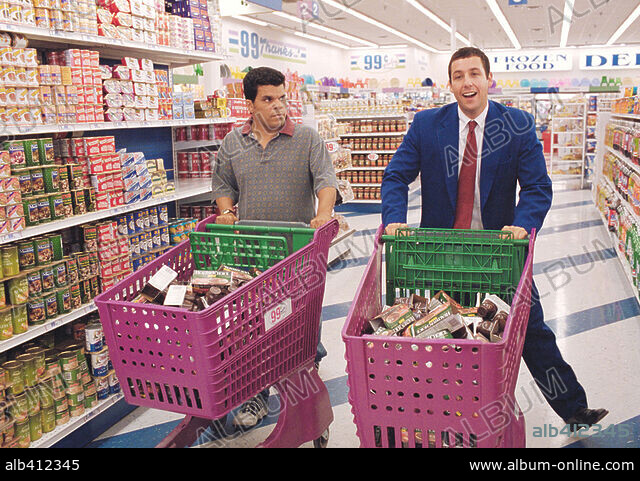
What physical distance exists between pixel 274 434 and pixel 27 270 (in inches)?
52.3

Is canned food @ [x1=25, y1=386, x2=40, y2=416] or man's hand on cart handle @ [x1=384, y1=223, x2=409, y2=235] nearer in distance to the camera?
man's hand on cart handle @ [x1=384, y1=223, x2=409, y2=235]

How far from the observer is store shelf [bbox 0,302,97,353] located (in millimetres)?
2510

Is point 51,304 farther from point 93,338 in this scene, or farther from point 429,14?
point 429,14

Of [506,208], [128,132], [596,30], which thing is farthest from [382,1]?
[506,208]

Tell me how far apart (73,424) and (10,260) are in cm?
87

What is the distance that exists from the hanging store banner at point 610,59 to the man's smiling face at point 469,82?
27.1m

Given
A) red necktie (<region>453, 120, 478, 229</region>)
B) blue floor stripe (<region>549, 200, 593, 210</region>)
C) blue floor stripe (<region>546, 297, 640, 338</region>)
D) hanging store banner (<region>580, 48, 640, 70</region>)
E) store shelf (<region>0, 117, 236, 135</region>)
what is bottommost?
blue floor stripe (<region>546, 297, 640, 338</region>)

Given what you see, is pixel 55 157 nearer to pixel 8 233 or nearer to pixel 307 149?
pixel 8 233

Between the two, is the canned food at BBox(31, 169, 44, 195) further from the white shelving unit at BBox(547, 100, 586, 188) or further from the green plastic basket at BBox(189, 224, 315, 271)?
the white shelving unit at BBox(547, 100, 586, 188)

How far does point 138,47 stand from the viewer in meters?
3.27

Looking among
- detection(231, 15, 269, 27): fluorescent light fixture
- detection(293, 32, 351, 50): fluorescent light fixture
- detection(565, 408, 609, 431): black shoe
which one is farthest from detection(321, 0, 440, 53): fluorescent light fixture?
detection(565, 408, 609, 431): black shoe

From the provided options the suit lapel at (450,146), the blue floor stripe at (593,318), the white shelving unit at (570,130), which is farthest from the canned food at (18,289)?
the white shelving unit at (570,130)

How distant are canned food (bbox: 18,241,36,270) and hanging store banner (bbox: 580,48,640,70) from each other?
91.2 feet
